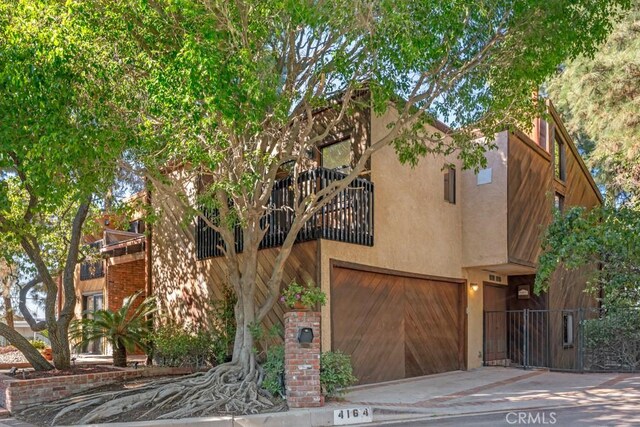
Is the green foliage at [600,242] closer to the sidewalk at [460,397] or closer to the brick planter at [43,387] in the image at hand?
the sidewalk at [460,397]

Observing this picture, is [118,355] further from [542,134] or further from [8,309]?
[542,134]

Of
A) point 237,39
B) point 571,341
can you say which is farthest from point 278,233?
point 571,341

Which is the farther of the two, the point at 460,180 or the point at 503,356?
the point at 503,356

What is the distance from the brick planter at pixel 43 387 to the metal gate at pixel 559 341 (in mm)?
9935

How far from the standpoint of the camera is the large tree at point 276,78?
848 cm

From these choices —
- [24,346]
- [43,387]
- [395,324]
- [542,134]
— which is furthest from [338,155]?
[24,346]

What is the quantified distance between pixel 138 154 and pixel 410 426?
20.4 feet

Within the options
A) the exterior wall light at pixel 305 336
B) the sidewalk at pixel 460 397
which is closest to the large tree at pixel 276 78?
the sidewalk at pixel 460 397

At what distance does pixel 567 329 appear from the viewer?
17.8 meters

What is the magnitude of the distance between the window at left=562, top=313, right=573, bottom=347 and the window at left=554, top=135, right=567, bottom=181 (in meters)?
4.23

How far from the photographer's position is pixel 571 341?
17.7 meters

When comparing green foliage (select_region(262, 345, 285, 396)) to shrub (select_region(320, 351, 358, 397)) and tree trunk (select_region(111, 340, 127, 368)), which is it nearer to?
shrub (select_region(320, 351, 358, 397))

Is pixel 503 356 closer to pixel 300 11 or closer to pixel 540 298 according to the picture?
pixel 540 298

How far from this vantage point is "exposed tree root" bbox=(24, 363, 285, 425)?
8.99 meters
